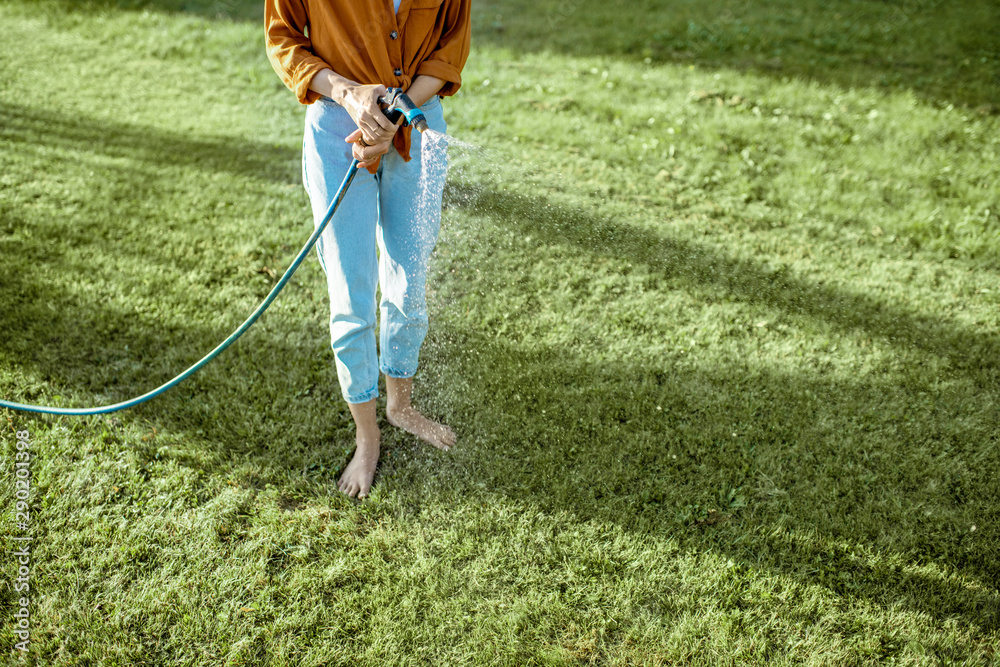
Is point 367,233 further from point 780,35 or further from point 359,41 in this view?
point 780,35

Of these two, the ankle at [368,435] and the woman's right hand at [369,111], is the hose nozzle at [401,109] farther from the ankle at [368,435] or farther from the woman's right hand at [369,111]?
the ankle at [368,435]

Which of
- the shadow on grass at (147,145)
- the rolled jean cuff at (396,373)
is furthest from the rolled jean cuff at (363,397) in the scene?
the shadow on grass at (147,145)

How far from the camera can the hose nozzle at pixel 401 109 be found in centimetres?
160

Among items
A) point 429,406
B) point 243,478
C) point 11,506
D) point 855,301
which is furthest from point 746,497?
point 11,506

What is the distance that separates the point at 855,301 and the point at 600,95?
2906mm

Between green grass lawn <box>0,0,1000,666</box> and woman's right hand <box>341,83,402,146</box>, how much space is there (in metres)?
1.34

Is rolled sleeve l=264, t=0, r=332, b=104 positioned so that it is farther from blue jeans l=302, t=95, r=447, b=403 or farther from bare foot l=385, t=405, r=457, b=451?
bare foot l=385, t=405, r=457, b=451

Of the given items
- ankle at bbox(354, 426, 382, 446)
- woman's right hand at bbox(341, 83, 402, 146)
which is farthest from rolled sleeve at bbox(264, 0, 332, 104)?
ankle at bbox(354, 426, 382, 446)

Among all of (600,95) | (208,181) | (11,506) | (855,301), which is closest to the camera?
(11,506)

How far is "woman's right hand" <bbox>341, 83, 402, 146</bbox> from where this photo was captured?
1.62 m

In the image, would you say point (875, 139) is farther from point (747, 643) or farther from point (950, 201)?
point (747, 643)

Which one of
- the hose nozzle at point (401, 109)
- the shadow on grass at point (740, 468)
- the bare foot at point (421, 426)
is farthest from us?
the bare foot at point (421, 426)

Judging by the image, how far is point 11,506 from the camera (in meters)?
2.25

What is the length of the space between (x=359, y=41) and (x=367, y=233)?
0.54m
